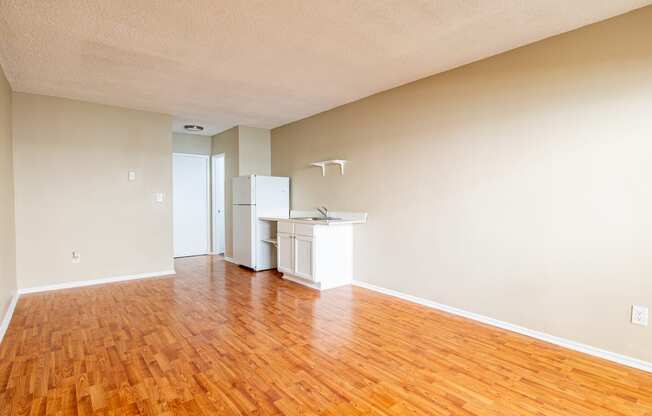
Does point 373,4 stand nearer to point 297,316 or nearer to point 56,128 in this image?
point 297,316

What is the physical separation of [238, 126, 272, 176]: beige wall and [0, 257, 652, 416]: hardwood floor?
2.80 m

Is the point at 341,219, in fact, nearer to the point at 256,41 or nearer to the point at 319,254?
the point at 319,254

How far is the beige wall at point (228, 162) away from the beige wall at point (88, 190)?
111 cm

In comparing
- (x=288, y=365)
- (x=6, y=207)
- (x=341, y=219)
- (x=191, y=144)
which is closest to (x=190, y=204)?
(x=191, y=144)

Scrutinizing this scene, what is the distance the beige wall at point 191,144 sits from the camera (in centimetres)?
621

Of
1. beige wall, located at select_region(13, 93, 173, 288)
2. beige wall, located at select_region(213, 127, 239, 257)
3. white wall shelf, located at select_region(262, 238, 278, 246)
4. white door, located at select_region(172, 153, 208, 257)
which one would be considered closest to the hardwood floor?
beige wall, located at select_region(13, 93, 173, 288)

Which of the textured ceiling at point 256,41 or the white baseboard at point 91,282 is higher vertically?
the textured ceiling at point 256,41

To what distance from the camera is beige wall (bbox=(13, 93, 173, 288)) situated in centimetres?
396

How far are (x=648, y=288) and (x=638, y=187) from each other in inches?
26.6

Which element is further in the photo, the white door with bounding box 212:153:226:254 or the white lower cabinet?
the white door with bounding box 212:153:226:254

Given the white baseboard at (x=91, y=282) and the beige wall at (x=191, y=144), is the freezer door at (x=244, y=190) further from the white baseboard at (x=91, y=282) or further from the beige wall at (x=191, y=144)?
the white baseboard at (x=91, y=282)

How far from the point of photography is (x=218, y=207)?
683 centimetres

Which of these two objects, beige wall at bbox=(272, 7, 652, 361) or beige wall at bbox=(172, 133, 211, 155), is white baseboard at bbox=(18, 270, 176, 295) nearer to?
beige wall at bbox=(172, 133, 211, 155)

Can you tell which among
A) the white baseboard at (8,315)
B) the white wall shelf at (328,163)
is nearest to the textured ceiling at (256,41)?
the white wall shelf at (328,163)
